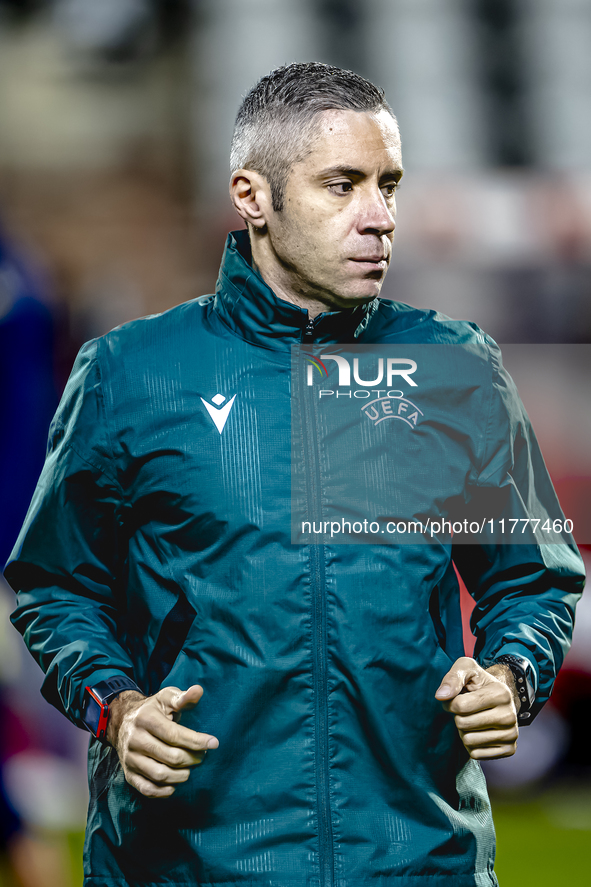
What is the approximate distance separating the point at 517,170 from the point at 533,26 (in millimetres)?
1677

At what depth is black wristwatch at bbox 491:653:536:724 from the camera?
1.37 m

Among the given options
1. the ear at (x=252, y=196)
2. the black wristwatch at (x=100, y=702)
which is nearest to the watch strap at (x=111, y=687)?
the black wristwatch at (x=100, y=702)

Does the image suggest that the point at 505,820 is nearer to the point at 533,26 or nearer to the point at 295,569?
the point at 295,569

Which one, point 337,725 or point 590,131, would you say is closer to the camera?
point 337,725

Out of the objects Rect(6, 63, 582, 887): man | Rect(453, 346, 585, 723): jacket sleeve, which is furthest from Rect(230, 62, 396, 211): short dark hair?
Rect(453, 346, 585, 723): jacket sleeve

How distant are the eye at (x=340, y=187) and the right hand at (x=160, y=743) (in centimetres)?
73

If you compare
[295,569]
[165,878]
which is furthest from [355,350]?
[165,878]

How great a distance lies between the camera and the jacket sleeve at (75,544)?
4.72 ft

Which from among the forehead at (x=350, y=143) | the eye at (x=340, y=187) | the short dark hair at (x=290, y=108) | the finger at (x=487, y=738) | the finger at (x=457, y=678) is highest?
the short dark hair at (x=290, y=108)

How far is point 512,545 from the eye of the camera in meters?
1.50

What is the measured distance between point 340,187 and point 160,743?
0.82 metres

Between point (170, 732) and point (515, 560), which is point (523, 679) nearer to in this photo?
point (515, 560)

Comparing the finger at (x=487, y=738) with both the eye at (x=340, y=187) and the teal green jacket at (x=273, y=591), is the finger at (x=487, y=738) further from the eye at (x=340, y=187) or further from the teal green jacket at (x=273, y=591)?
the eye at (x=340, y=187)

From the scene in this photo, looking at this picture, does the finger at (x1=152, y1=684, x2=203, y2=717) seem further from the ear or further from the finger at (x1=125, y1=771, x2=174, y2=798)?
the ear
